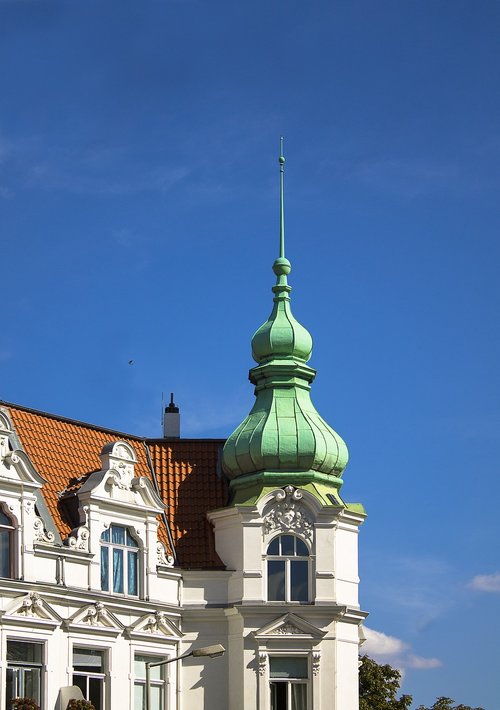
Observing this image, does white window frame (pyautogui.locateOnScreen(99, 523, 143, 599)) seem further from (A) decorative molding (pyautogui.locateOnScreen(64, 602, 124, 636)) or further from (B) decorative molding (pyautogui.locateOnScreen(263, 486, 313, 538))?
(B) decorative molding (pyautogui.locateOnScreen(263, 486, 313, 538))

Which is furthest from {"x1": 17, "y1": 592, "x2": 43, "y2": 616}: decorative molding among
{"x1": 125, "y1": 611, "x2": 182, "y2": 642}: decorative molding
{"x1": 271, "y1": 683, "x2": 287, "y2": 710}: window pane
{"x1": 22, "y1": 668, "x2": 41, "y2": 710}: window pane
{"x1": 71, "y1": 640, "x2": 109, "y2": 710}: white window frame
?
{"x1": 271, "y1": 683, "x2": 287, "y2": 710}: window pane

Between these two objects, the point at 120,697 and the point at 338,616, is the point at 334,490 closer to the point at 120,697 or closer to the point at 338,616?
the point at 338,616

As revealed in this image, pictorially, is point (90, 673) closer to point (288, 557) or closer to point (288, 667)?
point (288, 667)

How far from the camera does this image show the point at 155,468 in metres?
51.9

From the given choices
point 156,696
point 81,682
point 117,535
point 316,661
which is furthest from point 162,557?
point 316,661

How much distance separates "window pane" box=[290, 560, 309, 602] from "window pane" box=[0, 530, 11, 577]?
328 inches

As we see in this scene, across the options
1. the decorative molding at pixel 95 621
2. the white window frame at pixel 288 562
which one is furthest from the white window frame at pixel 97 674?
the white window frame at pixel 288 562

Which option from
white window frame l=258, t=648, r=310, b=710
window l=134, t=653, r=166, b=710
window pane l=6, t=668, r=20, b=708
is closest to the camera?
window pane l=6, t=668, r=20, b=708

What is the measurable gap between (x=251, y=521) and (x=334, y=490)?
2.63m

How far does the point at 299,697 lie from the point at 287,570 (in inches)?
131

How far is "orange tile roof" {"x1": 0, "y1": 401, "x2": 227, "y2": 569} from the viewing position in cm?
4803

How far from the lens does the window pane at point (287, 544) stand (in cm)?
4894

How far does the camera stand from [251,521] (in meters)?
49.0

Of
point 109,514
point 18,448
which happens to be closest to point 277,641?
point 109,514
